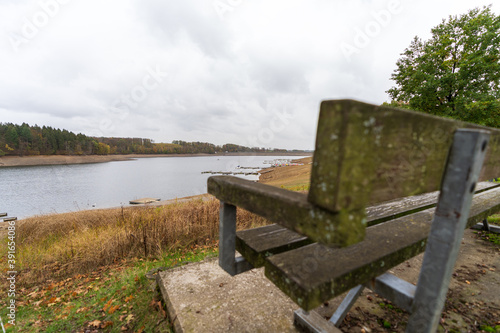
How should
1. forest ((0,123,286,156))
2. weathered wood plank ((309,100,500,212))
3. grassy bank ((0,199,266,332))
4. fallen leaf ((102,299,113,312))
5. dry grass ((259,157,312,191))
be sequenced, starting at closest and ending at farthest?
weathered wood plank ((309,100,500,212)) < grassy bank ((0,199,266,332)) < fallen leaf ((102,299,113,312)) < dry grass ((259,157,312,191)) < forest ((0,123,286,156))

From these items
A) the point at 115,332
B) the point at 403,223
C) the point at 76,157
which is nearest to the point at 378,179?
the point at 403,223

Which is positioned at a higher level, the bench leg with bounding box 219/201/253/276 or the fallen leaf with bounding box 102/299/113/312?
the bench leg with bounding box 219/201/253/276

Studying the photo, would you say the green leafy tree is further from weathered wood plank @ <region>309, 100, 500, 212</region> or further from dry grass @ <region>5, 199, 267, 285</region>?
weathered wood plank @ <region>309, 100, 500, 212</region>

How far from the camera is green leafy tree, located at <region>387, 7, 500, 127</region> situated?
1009 cm

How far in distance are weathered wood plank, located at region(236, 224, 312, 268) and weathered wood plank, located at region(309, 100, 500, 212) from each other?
724mm

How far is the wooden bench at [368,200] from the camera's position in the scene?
66 cm

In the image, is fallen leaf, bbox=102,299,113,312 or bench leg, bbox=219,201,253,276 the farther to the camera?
fallen leaf, bbox=102,299,113,312

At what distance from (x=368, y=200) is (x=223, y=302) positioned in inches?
86.5

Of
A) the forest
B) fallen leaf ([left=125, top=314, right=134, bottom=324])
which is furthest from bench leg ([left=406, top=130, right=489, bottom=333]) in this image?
the forest

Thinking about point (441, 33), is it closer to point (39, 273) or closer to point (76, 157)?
point (39, 273)

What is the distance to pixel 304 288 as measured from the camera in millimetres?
870

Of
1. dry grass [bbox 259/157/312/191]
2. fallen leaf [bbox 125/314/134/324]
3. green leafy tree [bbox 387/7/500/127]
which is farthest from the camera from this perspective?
dry grass [bbox 259/157/312/191]

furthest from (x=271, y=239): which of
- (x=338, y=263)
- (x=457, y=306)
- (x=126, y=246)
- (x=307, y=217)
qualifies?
(x=126, y=246)

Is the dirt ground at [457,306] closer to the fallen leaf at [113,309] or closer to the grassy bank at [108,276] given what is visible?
the grassy bank at [108,276]
